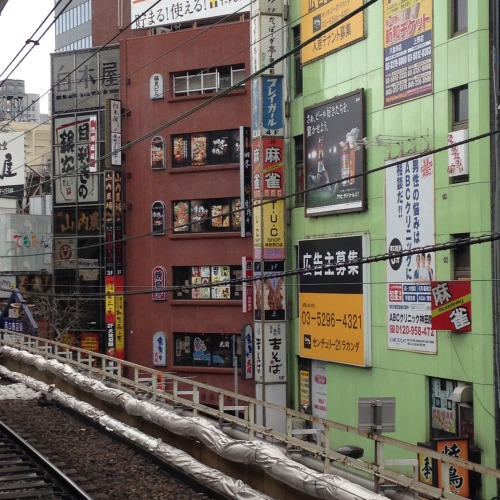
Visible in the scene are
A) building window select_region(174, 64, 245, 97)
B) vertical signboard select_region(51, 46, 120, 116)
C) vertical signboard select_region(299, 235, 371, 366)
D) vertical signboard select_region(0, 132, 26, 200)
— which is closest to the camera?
vertical signboard select_region(299, 235, 371, 366)

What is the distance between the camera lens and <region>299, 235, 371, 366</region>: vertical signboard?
24.9 metres

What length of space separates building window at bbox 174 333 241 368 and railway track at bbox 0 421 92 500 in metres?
16.8

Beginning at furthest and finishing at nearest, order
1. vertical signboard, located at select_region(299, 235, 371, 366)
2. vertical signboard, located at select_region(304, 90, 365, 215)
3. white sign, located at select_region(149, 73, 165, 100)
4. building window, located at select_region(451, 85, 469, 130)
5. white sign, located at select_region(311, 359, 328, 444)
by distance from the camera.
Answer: white sign, located at select_region(149, 73, 165, 100) < white sign, located at select_region(311, 359, 328, 444) < vertical signboard, located at select_region(304, 90, 365, 215) < vertical signboard, located at select_region(299, 235, 371, 366) < building window, located at select_region(451, 85, 469, 130)

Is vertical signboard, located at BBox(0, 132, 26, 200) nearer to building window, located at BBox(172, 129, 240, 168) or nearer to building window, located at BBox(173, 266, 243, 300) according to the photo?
building window, located at BBox(172, 129, 240, 168)

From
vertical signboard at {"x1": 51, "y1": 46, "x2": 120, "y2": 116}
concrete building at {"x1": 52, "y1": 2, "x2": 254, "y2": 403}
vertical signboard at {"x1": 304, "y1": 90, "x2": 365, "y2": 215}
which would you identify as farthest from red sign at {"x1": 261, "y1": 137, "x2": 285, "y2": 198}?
vertical signboard at {"x1": 51, "y1": 46, "x2": 120, "y2": 116}

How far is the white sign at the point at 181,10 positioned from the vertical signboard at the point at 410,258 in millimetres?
16295

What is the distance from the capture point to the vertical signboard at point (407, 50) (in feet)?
73.8

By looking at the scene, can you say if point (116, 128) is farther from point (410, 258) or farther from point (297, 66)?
point (410, 258)

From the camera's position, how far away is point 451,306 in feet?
70.5

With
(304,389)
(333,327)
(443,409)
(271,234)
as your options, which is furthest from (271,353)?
(443,409)

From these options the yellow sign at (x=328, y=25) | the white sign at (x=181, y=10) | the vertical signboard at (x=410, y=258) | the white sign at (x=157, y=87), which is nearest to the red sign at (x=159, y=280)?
the white sign at (x=157, y=87)

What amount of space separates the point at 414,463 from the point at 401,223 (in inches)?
436

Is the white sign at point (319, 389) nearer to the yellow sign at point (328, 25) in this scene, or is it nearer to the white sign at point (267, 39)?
the white sign at point (267, 39)

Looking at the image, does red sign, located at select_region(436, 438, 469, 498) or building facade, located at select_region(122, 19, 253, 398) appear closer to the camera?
red sign, located at select_region(436, 438, 469, 498)
